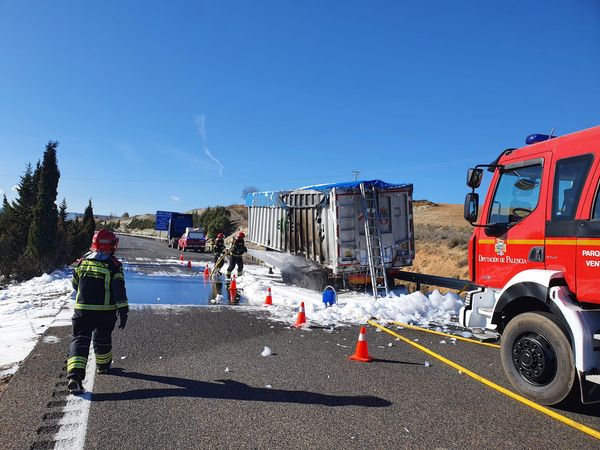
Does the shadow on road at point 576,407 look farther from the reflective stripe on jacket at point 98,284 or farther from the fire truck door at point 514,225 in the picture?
the reflective stripe on jacket at point 98,284

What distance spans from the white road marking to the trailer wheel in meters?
4.34

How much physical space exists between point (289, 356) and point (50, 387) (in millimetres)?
2934

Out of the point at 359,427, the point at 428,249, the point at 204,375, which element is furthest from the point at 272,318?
the point at 428,249

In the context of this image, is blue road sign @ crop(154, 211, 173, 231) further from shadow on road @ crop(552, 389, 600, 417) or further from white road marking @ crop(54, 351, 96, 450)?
shadow on road @ crop(552, 389, 600, 417)

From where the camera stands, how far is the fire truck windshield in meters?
5.09

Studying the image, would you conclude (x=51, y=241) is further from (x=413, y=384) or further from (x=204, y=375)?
(x=413, y=384)

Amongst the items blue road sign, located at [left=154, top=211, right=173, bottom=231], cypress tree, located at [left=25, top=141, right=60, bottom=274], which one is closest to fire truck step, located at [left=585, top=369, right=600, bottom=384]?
cypress tree, located at [left=25, top=141, right=60, bottom=274]

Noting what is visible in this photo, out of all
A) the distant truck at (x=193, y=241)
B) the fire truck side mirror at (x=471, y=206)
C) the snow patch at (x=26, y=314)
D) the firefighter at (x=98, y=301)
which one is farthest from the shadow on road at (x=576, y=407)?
the distant truck at (x=193, y=241)

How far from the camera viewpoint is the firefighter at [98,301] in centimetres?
477

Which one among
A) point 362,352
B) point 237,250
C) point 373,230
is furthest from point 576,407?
point 237,250

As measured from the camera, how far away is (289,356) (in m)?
6.18

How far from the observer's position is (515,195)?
17.6 ft

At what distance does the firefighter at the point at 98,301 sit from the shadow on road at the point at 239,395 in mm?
608

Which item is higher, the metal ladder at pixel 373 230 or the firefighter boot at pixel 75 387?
the metal ladder at pixel 373 230
